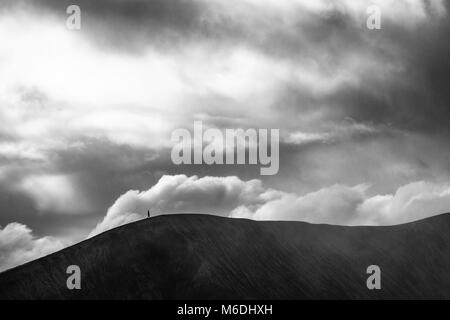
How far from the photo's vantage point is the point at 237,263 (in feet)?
346

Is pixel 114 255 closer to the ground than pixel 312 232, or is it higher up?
closer to the ground

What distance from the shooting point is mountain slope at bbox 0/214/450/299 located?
96125 millimetres

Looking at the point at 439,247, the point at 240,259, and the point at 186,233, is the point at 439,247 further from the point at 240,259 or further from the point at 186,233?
the point at 186,233

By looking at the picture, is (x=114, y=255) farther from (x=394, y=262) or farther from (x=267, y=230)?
(x=394, y=262)

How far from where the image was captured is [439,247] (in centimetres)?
13388

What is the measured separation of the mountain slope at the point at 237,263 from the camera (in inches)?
3784

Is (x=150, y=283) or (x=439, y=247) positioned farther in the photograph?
(x=439, y=247)

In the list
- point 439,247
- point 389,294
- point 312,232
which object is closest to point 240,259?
point 312,232

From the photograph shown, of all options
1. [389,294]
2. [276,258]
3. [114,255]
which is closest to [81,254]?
[114,255]

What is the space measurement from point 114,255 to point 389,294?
5306 centimetres
